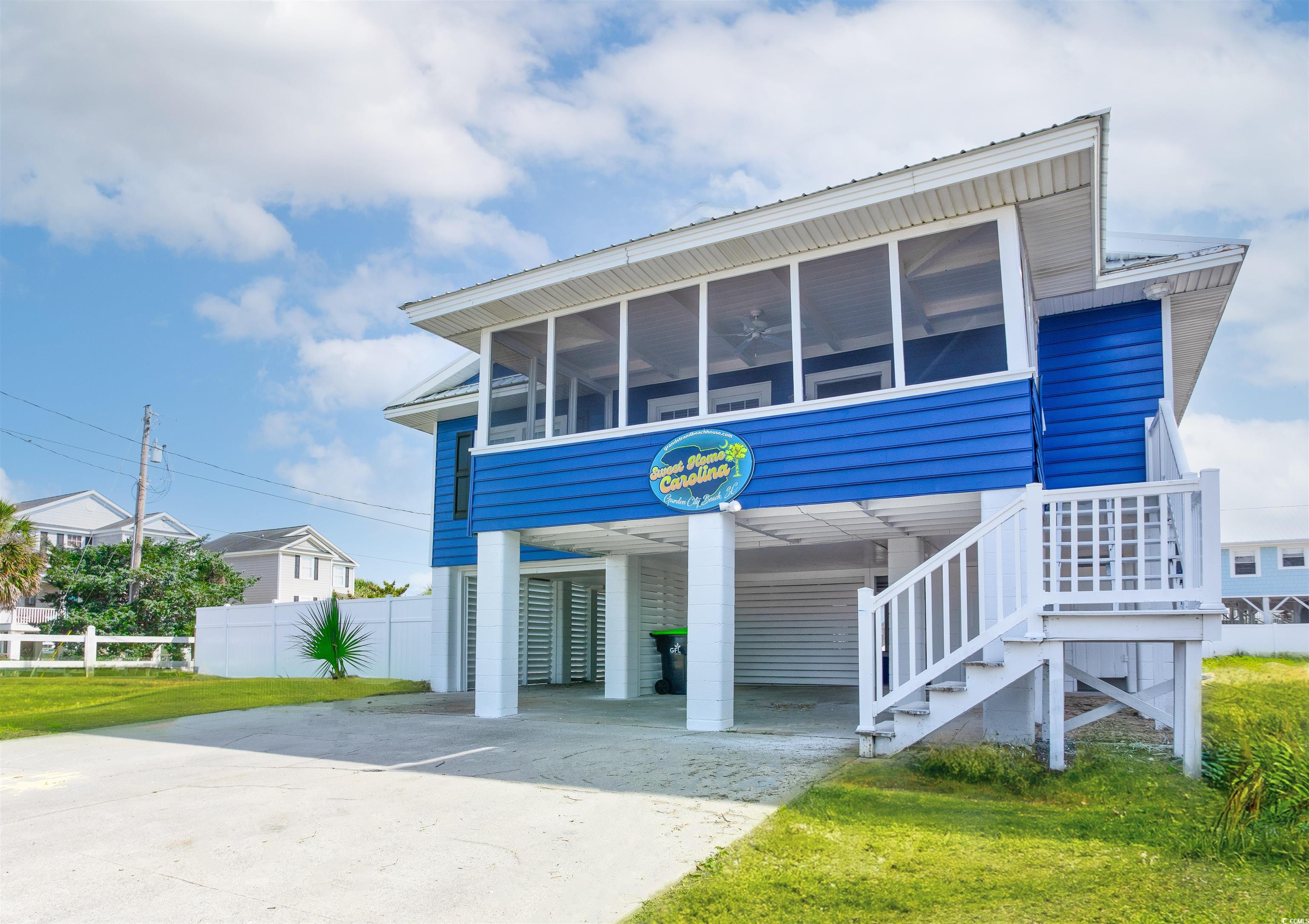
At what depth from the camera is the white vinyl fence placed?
16.2 metres

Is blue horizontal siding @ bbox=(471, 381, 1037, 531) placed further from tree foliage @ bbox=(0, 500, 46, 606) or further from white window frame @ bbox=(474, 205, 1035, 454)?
tree foliage @ bbox=(0, 500, 46, 606)

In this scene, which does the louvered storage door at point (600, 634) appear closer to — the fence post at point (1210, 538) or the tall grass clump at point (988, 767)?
the tall grass clump at point (988, 767)

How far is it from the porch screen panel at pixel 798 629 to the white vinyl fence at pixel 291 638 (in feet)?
19.1

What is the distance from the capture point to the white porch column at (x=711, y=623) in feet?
27.0

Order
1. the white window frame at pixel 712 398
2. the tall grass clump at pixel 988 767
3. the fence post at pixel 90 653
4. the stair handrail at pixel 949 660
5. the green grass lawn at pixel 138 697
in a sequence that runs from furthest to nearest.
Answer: the fence post at pixel 90 653 < the white window frame at pixel 712 398 < the green grass lawn at pixel 138 697 < the stair handrail at pixel 949 660 < the tall grass clump at pixel 988 767

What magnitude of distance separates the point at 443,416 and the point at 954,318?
28.3 feet

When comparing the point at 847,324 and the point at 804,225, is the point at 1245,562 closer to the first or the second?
the point at 847,324

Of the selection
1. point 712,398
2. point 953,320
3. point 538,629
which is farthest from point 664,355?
point 538,629

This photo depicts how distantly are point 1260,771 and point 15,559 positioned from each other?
951 inches

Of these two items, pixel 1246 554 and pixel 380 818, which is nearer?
pixel 380 818

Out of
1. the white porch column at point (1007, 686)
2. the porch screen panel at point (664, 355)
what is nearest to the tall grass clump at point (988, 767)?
the white porch column at point (1007, 686)

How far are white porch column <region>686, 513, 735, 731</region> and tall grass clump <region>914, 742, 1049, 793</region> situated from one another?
2.73 m

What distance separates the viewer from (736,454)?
8.51 metres

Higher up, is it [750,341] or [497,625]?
[750,341]
